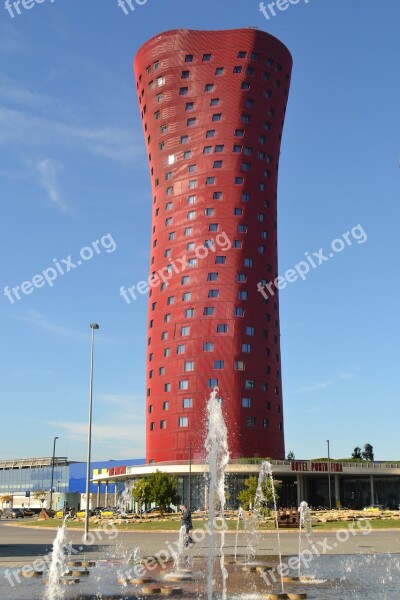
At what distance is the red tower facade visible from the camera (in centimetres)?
8362

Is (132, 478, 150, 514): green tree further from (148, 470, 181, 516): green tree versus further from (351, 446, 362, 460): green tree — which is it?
(351, 446, 362, 460): green tree

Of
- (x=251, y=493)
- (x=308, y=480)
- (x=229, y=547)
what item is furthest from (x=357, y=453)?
(x=229, y=547)

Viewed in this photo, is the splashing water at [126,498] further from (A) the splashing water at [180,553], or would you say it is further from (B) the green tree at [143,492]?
(A) the splashing water at [180,553]

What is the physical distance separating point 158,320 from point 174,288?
4.56 meters

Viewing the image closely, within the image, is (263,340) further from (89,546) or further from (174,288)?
(89,546)

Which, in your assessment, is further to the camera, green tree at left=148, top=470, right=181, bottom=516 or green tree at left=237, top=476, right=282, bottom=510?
green tree at left=148, top=470, right=181, bottom=516

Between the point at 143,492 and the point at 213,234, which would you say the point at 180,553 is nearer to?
the point at 143,492
